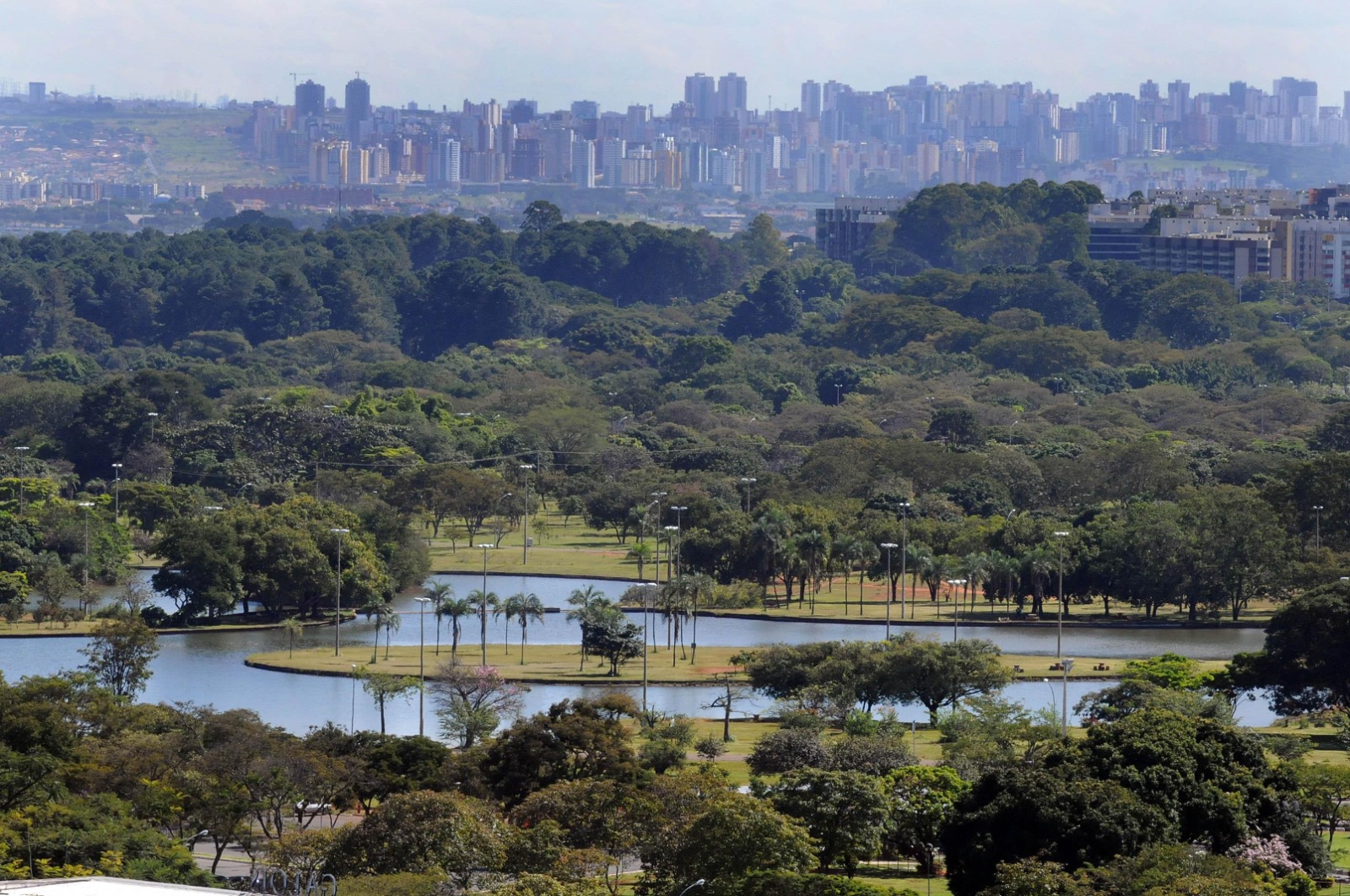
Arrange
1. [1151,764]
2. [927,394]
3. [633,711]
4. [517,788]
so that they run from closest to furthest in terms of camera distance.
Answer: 1. [1151,764]
2. [517,788]
3. [633,711]
4. [927,394]

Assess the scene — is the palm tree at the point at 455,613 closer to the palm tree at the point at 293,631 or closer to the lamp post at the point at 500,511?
the palm tree at the point at 293,631

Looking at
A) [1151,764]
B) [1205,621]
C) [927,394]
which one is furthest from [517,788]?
[927,394]

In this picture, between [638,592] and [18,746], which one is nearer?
[18,746]

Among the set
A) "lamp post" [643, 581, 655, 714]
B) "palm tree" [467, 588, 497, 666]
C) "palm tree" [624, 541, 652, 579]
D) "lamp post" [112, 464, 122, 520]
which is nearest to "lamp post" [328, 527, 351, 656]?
"palm tree" [467, 588, 497, 666]

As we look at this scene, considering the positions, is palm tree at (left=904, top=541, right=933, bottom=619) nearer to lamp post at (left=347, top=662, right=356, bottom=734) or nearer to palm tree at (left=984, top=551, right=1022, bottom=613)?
palm tree at (left=984, top=551, right=1022, bottom=613)

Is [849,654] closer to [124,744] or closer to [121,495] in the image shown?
[124,744]

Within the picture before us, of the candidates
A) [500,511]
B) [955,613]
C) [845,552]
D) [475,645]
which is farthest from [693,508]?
[955,613]
